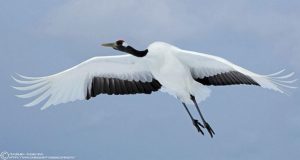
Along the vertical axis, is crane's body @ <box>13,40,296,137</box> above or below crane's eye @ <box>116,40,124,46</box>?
below

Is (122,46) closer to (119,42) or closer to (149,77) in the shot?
(119,42)

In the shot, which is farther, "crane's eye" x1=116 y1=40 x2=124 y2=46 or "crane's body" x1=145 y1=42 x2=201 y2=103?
"crane's eye" x1=116 y1=40 x2=124 y2=46

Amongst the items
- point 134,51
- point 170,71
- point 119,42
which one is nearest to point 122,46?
point 119,42

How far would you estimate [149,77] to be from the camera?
15.1 metres

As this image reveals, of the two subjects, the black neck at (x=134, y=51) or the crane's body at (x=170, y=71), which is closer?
the crane's body at (x=170, y=71)

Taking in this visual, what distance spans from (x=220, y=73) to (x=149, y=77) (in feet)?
5.82

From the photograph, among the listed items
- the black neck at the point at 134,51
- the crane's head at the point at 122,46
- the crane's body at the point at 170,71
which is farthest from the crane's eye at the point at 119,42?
the crane's body at the point at 170,71

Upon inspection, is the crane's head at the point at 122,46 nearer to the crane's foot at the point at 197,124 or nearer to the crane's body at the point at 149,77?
the crane's body at the point at 149,77

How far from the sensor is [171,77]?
45.7 feet

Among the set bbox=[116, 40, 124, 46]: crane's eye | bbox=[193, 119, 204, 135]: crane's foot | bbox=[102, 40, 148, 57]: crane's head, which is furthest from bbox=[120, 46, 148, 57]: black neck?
bbox=[193, 119, 204, 135]: crane's foot

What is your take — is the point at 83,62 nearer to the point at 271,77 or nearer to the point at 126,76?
the point at 126,76

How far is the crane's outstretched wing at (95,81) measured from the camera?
14.6m

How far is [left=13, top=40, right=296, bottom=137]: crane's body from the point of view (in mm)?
13602

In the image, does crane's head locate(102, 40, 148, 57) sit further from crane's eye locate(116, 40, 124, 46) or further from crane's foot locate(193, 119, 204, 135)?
crane's foot locate(193, 119, 204, 135)
